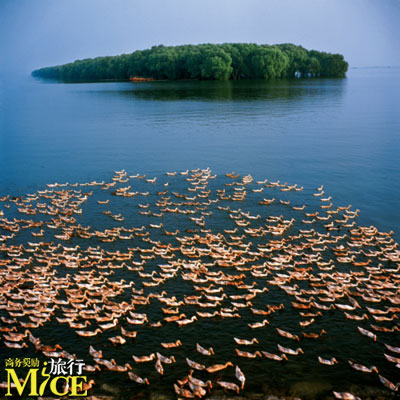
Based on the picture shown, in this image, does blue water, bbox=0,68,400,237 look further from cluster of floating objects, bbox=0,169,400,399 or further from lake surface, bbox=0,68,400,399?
cluster of floating objects, bbox=0,169,400,399

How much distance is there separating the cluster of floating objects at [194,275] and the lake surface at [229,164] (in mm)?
407

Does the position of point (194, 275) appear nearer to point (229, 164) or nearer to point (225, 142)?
point (229, 164)

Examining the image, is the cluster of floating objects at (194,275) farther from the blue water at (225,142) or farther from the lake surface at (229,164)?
the blue water at (225,142)

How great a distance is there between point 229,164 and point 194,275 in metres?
38.8

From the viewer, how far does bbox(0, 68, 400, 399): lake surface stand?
26.2m

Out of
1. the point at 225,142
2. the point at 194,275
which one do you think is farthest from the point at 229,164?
the point at 194,275

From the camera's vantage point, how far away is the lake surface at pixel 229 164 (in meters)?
26.2

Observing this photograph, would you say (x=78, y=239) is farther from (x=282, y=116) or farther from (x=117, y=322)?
(x=282, y=116)

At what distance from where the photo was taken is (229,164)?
71062mm

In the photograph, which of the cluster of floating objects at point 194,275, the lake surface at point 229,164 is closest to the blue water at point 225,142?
the lake surface at point 229,164

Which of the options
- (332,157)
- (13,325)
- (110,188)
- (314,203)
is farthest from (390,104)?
(13,325)

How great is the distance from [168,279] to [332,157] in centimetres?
5201

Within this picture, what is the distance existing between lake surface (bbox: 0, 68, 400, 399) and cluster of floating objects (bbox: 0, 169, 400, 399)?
1.34 ft

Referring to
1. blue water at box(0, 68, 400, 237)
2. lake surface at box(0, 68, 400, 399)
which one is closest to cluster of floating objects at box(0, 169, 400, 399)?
lake surface at box(0, 68, 400, 399)
